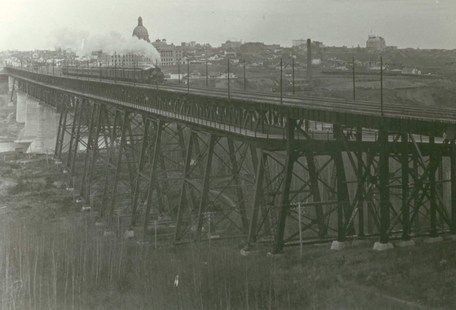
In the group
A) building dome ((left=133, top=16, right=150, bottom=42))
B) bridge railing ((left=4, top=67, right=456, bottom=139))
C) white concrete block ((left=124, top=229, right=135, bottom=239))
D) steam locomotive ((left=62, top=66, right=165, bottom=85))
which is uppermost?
building dome ((left=133, top=16, right=150, bottom=42))

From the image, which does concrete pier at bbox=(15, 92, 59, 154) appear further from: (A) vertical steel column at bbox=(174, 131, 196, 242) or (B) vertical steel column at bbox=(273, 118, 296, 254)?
(B) vertical steel column at bbox=(273, 118, 296, 254)

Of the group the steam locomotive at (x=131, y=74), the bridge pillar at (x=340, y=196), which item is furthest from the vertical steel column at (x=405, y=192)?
the steam locomotive at (x=131, y=74)

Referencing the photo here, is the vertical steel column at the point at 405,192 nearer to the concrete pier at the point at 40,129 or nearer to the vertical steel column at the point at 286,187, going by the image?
the vertical steel column at the point at 286,187

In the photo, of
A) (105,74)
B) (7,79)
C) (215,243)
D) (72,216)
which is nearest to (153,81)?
(105,74)

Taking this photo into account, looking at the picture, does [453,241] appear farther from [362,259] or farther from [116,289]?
[116,289]

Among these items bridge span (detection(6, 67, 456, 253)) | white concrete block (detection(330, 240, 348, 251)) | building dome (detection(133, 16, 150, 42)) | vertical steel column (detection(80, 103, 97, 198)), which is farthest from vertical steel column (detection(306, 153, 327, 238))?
building dome (detection(133, 16, 150, 42))

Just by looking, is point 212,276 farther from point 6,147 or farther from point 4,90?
point 4,90
